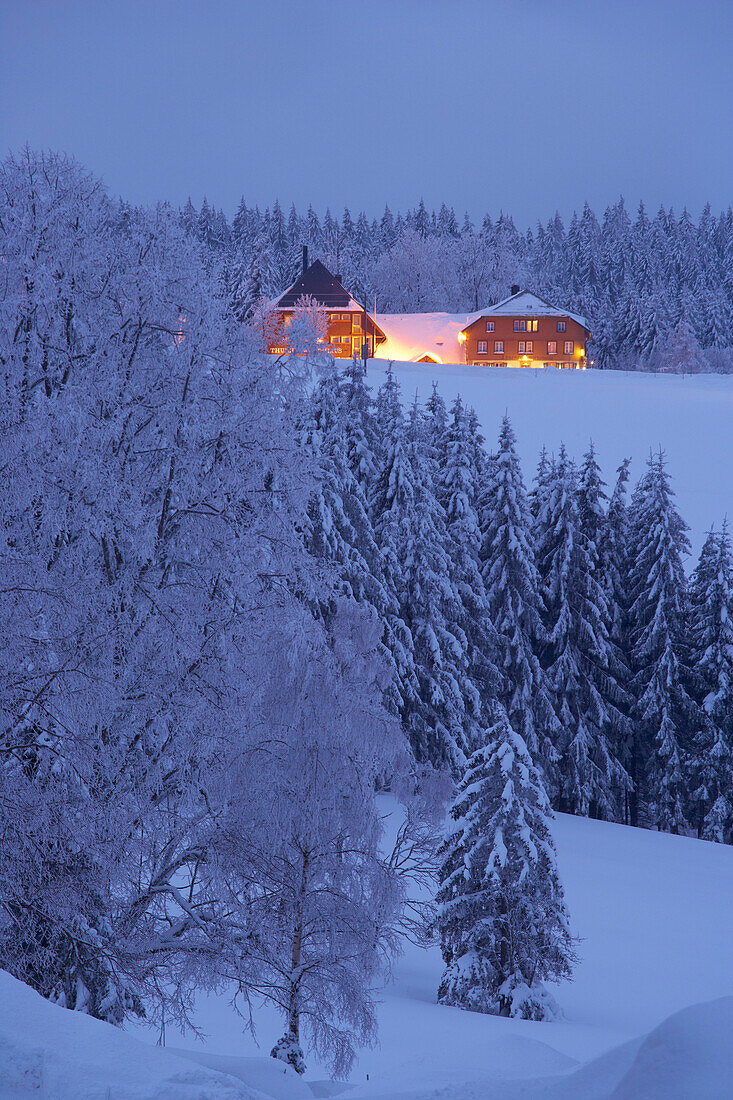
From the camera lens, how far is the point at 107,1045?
13.0ft

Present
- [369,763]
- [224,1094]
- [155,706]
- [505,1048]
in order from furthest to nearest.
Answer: [369,763], [155,706], [505,1048], [224,1094]

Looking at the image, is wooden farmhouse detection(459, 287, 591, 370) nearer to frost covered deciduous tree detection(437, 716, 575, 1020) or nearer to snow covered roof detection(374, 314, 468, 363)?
snow covered roof detection(374, 314, 468, 363)

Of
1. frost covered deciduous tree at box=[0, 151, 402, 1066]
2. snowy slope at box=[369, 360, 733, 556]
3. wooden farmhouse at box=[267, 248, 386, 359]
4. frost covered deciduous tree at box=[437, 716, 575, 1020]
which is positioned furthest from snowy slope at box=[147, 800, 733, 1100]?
wooden farmhouse at box=[267, 248, 386, 359]

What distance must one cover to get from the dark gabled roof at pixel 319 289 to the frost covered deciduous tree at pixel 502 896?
64004 millimetres

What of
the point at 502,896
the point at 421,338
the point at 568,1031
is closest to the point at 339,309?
the point at 421,338

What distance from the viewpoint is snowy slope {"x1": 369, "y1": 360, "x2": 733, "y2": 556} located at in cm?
4800

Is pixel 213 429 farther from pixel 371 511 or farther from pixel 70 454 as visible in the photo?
pixel 371 511

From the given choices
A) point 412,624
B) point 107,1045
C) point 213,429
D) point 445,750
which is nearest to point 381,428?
point 412,624

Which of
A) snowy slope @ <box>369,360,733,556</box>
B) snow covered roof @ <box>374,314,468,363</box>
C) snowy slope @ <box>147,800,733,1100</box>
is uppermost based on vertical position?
snow covered roof @ <box>374,314,468,363</box>

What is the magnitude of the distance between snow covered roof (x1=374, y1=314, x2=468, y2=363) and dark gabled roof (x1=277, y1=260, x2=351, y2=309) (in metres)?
5.21

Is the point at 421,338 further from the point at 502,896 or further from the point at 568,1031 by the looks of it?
the point at 568,1031

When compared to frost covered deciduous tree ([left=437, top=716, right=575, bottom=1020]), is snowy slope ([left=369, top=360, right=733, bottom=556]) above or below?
above

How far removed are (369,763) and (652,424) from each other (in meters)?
47.4

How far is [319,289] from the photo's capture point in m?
78.1
